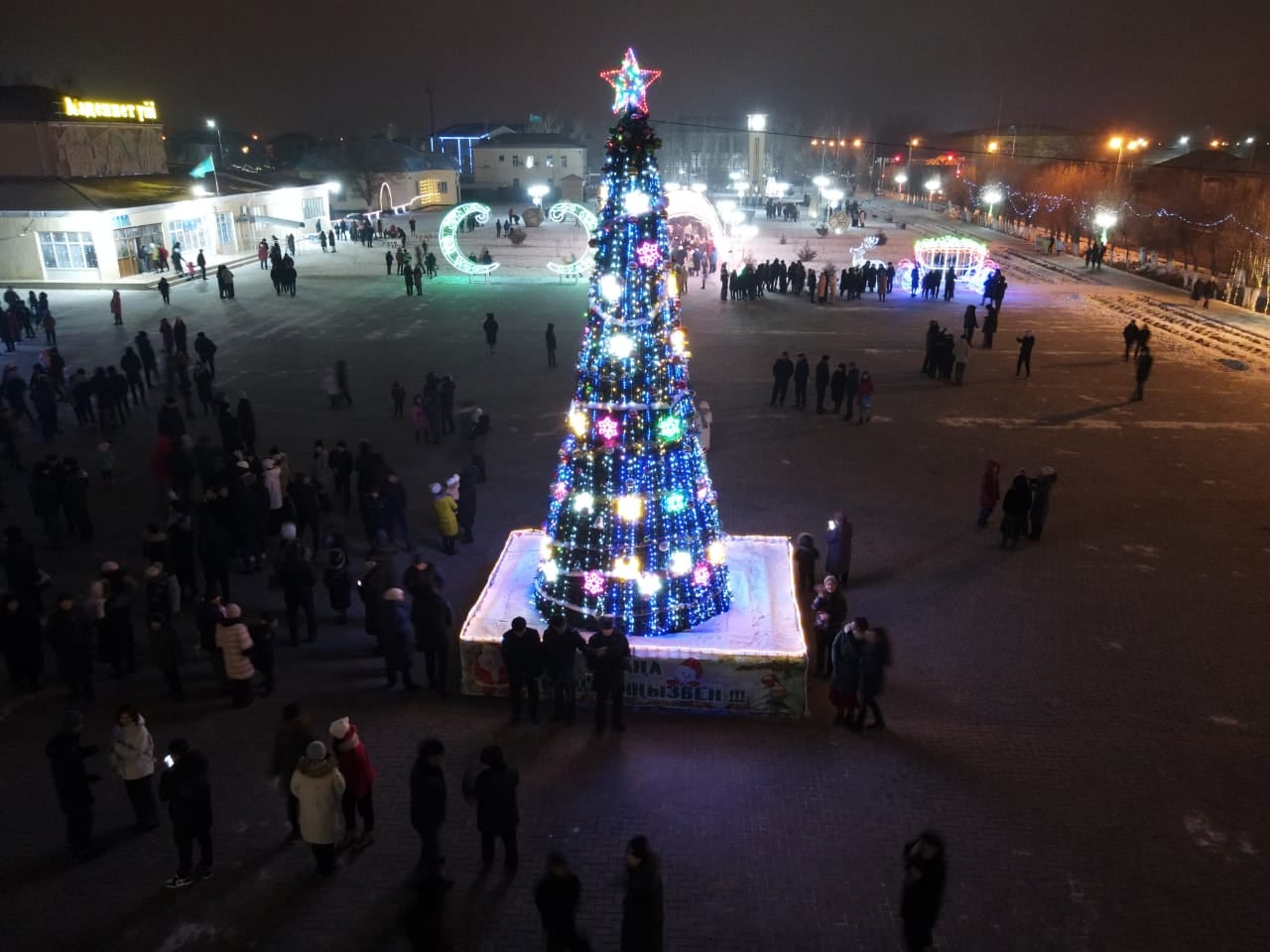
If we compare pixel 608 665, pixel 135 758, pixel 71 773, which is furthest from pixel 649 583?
pixel 71 773

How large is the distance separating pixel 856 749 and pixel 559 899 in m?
3.27

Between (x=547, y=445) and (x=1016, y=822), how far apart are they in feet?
32.2

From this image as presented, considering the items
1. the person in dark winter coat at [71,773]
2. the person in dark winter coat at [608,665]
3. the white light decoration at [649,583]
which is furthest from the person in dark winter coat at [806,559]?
the person in dark winter coat at [71,773]

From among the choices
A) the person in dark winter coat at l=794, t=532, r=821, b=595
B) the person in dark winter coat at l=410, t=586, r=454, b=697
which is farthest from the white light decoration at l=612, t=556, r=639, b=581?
the person in dark winter coat at l=794, t=532, r=821, b=595

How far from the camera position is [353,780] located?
5.80 meters

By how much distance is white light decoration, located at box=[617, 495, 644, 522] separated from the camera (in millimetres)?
7523

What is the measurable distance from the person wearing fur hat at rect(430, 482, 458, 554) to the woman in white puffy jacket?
4.59 metres

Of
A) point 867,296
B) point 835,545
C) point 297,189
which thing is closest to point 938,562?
point 835,545

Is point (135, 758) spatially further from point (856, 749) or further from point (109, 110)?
point (109, 110)

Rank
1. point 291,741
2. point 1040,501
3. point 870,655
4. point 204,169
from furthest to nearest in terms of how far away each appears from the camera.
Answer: point 204,169
point 1040,501
point 870,655
point 291,741

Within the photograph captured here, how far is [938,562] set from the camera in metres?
10.5

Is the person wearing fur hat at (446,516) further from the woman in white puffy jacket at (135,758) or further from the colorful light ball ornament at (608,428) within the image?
the woman in white puffy jacket at (135,758)

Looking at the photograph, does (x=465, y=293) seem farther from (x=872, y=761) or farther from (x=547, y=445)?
(x=872, y=761)

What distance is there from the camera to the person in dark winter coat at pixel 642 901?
4.58 meters
